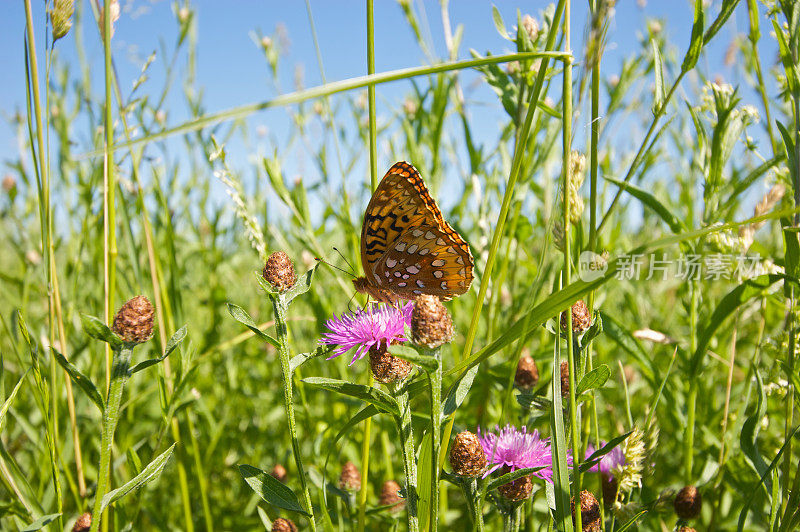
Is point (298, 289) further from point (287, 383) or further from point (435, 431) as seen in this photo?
point (435, 431)

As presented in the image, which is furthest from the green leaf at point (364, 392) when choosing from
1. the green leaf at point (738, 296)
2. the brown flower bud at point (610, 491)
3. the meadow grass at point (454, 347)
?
the green leaf at point (738, 296)

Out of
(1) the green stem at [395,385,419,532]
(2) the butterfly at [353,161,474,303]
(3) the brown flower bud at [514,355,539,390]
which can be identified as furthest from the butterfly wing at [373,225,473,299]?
(1) the green stem at [395,385,419,532]

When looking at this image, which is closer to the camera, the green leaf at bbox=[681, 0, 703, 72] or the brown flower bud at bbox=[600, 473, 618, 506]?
the green leaf at bbox=[681, 0, 703, 72]

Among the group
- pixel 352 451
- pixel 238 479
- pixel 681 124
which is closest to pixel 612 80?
pixel 681 124

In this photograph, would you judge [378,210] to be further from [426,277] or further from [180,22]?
[180,22]

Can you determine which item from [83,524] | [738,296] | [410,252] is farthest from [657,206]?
[83,524]

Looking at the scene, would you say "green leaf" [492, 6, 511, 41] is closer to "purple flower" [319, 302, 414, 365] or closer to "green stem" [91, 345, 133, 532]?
"purple flower" [319, 302, 414, 365]
